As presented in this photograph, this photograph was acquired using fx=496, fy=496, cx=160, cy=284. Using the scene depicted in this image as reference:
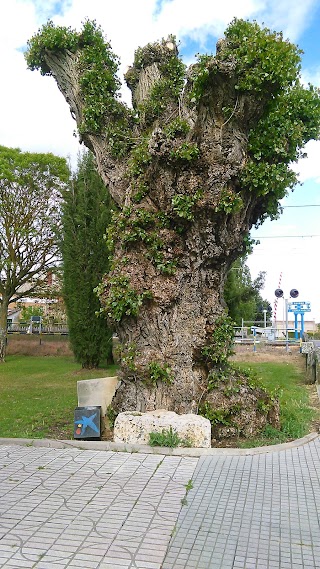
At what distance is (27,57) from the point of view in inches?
371

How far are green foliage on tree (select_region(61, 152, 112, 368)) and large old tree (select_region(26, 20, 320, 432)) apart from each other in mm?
9724

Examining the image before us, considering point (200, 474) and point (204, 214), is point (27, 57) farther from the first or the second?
point (200, 474)

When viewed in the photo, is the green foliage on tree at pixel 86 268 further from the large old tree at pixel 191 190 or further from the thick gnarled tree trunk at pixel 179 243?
the thick gnarled tree trunk at pixel 179 243

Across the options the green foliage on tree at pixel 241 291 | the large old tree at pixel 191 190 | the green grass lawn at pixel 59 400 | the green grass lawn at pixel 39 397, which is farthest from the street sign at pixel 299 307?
the large old tree at pixel 191 190

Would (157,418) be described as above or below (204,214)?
below

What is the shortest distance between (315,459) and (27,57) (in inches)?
337

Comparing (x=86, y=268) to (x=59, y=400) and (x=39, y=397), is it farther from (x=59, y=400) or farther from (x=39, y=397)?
(x=59, y=400)

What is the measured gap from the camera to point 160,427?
6938 mm

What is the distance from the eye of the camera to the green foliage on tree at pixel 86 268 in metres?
18.7

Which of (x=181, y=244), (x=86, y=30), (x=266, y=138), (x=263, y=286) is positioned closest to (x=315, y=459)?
(x=181, y=244)

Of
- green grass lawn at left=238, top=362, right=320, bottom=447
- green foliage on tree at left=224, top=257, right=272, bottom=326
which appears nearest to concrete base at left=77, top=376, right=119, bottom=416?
green grass lawn at left=238, top=362, right=320, bottom=447

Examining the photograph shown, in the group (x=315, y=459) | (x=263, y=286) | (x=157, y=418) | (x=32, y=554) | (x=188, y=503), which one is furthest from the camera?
(x=263, y=286)

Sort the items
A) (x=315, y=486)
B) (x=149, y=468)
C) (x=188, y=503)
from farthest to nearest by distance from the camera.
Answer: (x=149, y=468) < (x=315, y=486) < (x=188, y=503)

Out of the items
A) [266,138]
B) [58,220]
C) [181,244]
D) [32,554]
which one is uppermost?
[58,220]
